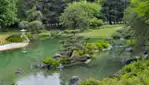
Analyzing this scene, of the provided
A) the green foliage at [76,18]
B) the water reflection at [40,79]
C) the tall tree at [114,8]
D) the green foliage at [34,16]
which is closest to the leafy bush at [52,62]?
the water reflection at [40,79]

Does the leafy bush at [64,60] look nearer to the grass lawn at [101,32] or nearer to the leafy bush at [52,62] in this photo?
the leafy bush at [52,62]

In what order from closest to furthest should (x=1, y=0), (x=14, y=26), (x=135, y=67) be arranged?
1. (x=135, y=67)
2. (x=1, y=0)
3. (x=14, y=26)

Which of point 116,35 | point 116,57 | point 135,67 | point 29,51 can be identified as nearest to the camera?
point 135,67

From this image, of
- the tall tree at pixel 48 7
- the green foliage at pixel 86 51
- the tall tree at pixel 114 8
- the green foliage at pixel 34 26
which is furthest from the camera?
the tall tree at pixel 48 7

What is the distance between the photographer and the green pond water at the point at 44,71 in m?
16.3

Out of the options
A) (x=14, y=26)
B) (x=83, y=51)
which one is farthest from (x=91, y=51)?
(x=14, y=26)

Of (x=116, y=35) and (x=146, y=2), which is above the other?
(x=146, y=2)

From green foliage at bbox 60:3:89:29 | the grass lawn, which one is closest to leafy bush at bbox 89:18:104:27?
the grass lawn

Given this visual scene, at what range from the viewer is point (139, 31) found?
16.3 m

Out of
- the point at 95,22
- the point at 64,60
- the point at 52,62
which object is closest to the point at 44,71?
the point at 52,62

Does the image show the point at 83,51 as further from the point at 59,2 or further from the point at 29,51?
the point at 59,2

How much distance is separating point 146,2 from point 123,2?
99.1 ft

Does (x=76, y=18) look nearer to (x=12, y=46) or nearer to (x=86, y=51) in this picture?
(x=12, y=46)

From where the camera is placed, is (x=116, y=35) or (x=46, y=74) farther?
(x=116, y=35)
